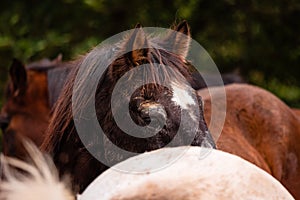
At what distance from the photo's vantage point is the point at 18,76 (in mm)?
6445

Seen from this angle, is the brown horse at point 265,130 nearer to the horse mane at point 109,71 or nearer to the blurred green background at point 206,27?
the horse mane at point 109,71

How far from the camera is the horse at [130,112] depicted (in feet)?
9.30

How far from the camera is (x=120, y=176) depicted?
2258 mm

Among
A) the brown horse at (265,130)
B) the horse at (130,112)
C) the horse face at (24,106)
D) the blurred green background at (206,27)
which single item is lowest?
the blurred green background at (206,27)

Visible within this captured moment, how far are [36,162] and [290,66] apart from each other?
23.5ft

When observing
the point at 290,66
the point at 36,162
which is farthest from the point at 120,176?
the point at 290,66

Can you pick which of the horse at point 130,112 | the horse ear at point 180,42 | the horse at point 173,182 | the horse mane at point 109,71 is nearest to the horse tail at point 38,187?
Result: the horse at point 173,182

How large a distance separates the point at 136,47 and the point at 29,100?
3.78m

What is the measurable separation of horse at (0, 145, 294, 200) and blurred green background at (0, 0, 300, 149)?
6.50m

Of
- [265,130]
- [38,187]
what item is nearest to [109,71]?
[38,187]

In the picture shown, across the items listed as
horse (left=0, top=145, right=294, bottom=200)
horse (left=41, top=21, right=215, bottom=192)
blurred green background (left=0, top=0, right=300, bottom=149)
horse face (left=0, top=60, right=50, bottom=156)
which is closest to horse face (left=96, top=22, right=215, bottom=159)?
horse (left=41, top=21, right=215, bottom=192)

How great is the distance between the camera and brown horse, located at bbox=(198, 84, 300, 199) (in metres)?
4.56

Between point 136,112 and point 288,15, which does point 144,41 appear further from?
point 288,15

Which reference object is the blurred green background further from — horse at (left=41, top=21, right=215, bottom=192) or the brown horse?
horse at (left=41, top=21, right=215, bottom=192)
